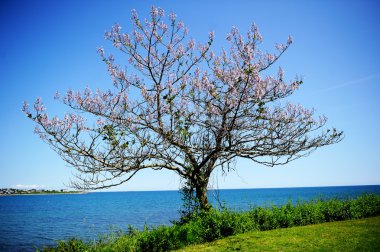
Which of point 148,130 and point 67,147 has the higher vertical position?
point 148,130

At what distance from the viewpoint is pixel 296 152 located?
11961 mm

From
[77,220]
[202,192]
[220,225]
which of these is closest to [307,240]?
[220,225]

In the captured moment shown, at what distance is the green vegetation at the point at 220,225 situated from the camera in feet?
30.6

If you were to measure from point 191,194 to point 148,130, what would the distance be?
3.57 m

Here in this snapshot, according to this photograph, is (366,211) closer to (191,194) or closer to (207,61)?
(191,194)

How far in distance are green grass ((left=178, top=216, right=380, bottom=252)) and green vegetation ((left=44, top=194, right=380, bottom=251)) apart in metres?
0.53

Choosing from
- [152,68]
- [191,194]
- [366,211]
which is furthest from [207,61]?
[366,211]

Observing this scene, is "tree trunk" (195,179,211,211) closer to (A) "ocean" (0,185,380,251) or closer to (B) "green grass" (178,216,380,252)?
(A) "ocean" (0,185,380,251)

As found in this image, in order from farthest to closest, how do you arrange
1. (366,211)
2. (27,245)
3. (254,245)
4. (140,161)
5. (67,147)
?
1. (27,245)
2. (366,211)
3. (140,161)
4. (67,147)
5. (254,245)

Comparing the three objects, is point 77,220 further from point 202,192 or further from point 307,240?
point 307,240

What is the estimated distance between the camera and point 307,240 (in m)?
8.93

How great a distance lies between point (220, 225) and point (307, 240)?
3092 mm

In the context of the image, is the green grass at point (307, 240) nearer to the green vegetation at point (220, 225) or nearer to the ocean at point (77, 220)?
the green vegetation at point (220, 225)

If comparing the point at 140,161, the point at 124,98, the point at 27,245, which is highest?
the point at 124,98
